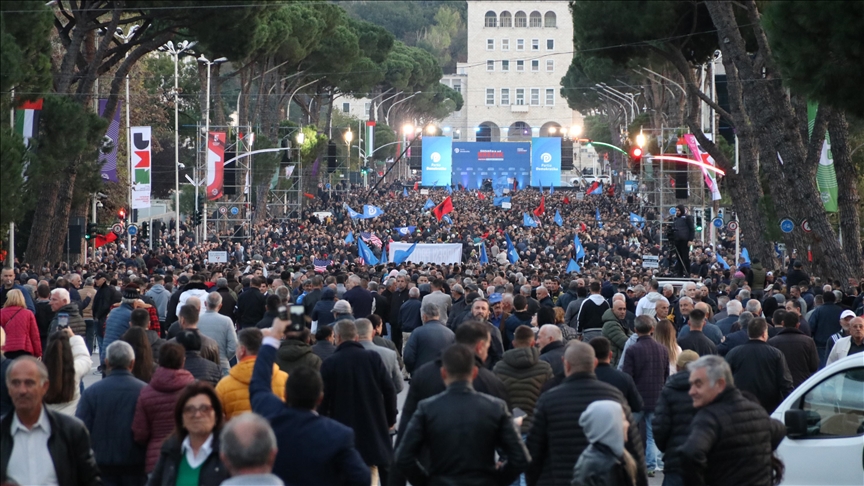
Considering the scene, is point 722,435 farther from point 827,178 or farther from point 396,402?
point 827,178

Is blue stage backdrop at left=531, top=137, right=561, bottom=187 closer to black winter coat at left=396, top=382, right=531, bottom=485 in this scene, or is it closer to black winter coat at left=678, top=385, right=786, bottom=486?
black winter coat at left=678, top=385, right=786, bottom=486

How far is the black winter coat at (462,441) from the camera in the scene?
580cm

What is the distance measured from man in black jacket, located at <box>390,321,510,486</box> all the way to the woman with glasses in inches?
52.1

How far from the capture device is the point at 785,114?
23.4 m

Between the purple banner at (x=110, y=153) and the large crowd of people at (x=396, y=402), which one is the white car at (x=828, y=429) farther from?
the purple banner at (x=110, y=153)

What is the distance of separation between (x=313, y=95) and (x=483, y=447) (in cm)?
6034

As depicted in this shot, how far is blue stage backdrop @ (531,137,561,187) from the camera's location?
247ft

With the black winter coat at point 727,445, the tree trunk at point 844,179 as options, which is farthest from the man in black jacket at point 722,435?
the tree trunk at point 844,179

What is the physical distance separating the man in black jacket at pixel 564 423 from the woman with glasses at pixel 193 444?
153 cm

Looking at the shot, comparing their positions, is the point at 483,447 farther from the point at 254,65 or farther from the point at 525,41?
the point at 525,41

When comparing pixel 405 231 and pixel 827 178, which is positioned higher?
pixel 827 178

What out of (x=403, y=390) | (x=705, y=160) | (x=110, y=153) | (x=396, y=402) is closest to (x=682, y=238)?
(x=705, y=160)

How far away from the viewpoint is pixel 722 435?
5.94 meters

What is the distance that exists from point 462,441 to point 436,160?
71.2 metres
